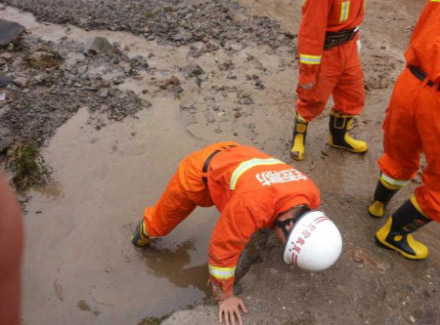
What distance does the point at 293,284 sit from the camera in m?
2.57

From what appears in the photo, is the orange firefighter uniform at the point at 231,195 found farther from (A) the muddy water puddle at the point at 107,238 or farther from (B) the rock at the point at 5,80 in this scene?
(B) the rock at the point at 5,80

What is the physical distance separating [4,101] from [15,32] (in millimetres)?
1573

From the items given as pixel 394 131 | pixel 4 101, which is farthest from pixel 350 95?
pixel 4 101

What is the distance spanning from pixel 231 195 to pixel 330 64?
151 centimetres

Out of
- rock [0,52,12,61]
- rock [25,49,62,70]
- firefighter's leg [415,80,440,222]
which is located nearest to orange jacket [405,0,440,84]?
firefighter's leg [415,80,440,222]

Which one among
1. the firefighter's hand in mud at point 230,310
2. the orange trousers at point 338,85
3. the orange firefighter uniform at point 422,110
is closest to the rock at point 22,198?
the firefighter's hand in mud at point 230,310

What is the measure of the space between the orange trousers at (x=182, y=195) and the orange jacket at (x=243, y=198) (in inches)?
5.0

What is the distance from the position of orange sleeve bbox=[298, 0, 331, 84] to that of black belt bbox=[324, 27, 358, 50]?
91 mm

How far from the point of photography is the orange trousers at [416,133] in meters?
2.09

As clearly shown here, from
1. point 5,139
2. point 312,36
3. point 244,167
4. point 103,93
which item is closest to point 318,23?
point 312,36

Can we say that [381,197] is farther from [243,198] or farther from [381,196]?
[243,198]

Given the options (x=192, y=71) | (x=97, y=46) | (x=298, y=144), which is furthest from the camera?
(x=97, y=46)

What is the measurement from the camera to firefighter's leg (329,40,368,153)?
10.4 feet

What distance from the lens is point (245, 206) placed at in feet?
6.67
